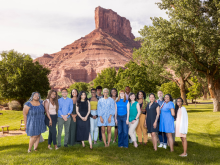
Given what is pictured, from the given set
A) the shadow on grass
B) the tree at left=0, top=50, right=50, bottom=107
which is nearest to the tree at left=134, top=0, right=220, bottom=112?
the shadow on grass

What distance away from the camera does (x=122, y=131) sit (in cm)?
668

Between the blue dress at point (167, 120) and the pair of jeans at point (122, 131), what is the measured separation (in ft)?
4.26

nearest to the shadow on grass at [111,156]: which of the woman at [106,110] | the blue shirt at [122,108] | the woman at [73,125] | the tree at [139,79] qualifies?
the woman at [73,125]

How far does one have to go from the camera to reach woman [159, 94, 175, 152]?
6.18 metres

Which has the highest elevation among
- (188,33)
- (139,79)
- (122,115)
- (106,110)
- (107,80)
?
(188,33)

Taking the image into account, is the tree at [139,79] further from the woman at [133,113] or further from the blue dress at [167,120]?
the blue dress at [167,120]

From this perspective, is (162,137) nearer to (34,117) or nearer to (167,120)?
(167,120)

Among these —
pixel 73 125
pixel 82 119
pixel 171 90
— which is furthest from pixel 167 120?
pixel 171 90

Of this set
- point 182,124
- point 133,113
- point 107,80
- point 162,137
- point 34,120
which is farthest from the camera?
point 107,80

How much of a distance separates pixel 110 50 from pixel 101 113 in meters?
174

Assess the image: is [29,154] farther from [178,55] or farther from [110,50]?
[110,50]

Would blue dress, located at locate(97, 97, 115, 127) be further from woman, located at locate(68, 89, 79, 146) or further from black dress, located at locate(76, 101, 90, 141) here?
woman, located at locate(68, 89, 79, 146)

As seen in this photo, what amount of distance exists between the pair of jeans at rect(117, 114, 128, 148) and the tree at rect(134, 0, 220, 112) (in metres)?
14.7

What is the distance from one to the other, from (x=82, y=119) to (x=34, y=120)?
1648 mm
